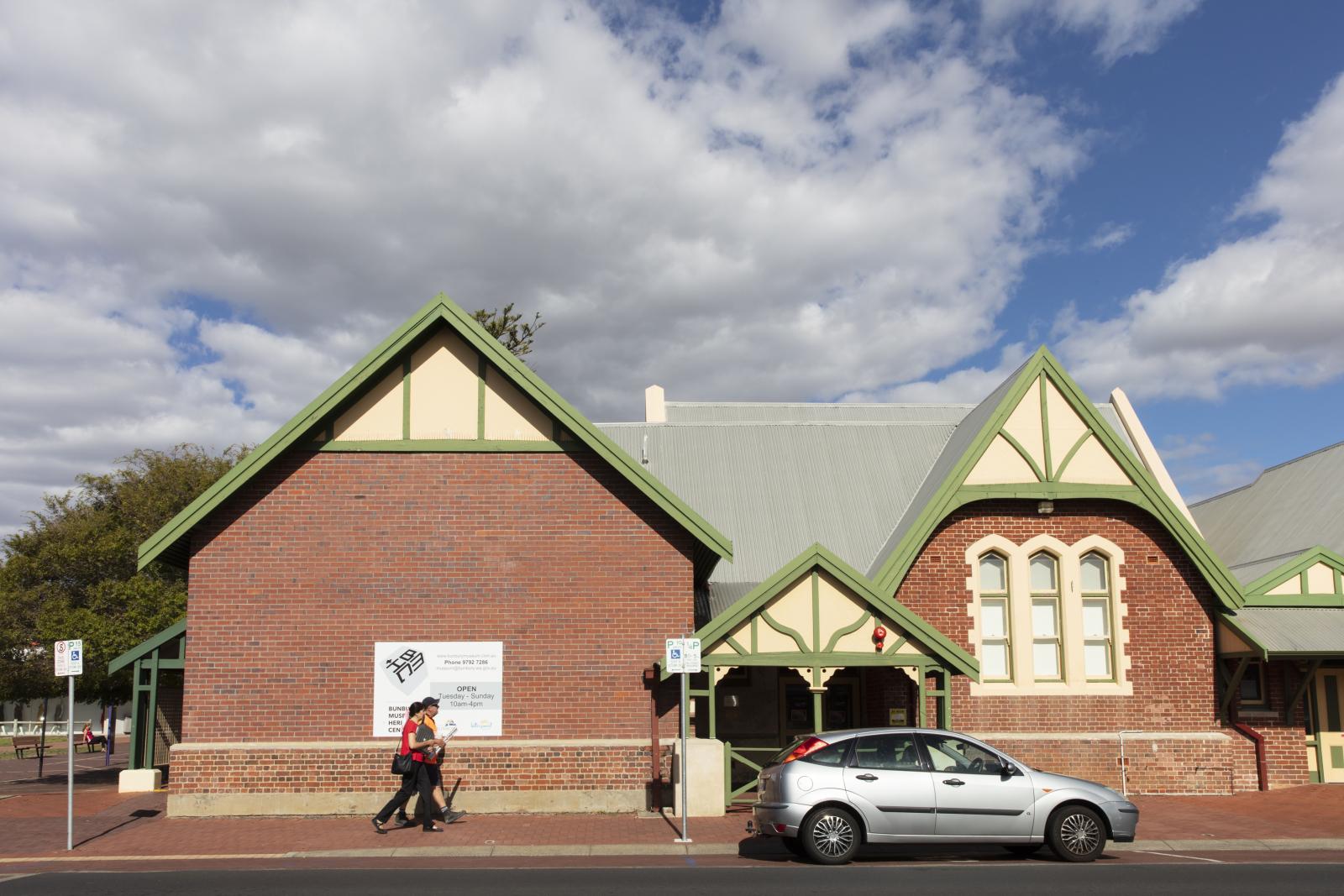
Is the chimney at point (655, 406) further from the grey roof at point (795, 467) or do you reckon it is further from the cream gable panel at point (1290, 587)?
the cream gable panel at point (1290, 587)

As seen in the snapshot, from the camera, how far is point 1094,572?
63.2 ft

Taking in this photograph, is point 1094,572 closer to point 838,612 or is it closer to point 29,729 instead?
point 838,612

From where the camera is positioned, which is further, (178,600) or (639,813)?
(178,600)

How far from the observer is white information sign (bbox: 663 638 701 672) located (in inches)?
538

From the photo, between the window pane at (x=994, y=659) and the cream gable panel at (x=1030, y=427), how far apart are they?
2849 millimetres

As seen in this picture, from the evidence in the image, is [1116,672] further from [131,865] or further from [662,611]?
[131,865]

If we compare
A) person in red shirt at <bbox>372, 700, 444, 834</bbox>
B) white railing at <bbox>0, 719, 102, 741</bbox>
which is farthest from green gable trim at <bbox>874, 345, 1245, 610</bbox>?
white railing at <bbox>0, 719, 102, 741</bbox>

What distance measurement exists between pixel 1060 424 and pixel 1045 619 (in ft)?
10.9

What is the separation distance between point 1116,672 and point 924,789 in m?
8.11

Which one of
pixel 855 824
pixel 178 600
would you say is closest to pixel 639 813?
pixel 855 824

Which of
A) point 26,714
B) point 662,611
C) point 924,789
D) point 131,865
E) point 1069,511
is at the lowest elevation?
point 26,714

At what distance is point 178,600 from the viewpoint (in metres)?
27.0

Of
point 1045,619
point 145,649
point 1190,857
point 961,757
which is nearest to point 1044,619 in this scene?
point 1045,619

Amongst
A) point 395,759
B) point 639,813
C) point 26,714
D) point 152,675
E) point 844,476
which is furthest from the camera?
point 26,714
